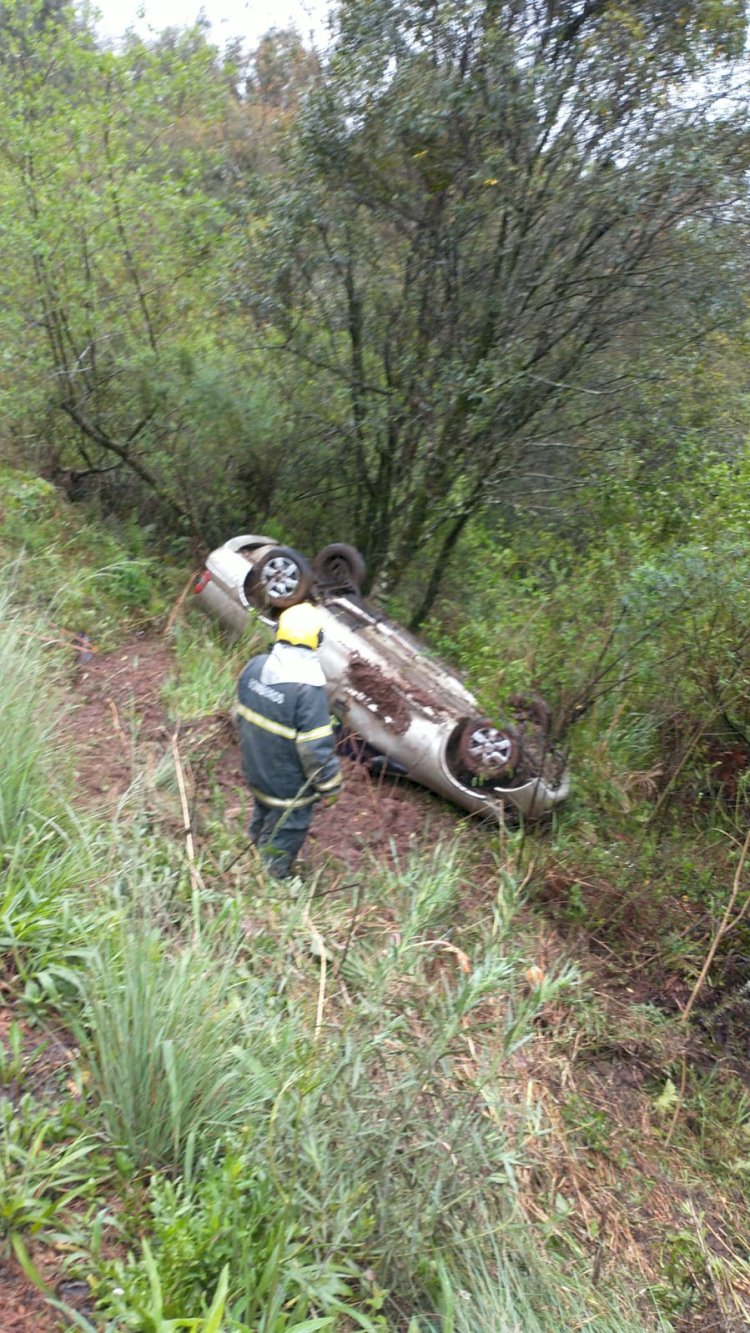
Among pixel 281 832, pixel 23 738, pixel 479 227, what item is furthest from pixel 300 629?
pixel 479 227

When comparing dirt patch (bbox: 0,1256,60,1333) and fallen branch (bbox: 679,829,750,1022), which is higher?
fallen branch (bbox: 679,829,750,1022)

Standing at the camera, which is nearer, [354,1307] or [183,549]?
[354,1307]

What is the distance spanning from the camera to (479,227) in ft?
27.2

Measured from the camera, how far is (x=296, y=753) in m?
4.70

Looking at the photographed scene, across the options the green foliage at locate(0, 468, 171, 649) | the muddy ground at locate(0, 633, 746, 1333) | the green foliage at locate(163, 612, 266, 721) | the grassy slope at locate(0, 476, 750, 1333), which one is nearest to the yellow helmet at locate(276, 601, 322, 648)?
the muddy ground at locate(0, 633, 746, 1333)

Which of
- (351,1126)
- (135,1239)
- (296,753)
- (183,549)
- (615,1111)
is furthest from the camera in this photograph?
(183,549)

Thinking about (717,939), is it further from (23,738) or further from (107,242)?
(107,242)

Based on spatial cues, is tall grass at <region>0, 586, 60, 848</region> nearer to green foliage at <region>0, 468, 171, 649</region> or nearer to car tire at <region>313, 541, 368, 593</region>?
green foliage at <region>0, 468, 171, 649</region>

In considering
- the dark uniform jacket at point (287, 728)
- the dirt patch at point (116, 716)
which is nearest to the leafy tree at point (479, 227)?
the dirt patch at point (116, 716)

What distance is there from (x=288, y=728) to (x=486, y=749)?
2102 millimetres

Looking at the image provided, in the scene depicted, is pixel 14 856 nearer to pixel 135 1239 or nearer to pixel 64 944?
pixel 64 944

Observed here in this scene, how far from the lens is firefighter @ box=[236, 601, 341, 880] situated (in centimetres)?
463

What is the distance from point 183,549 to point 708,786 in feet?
20.3

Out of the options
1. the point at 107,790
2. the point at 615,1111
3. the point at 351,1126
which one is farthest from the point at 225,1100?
the point at 615,1111
